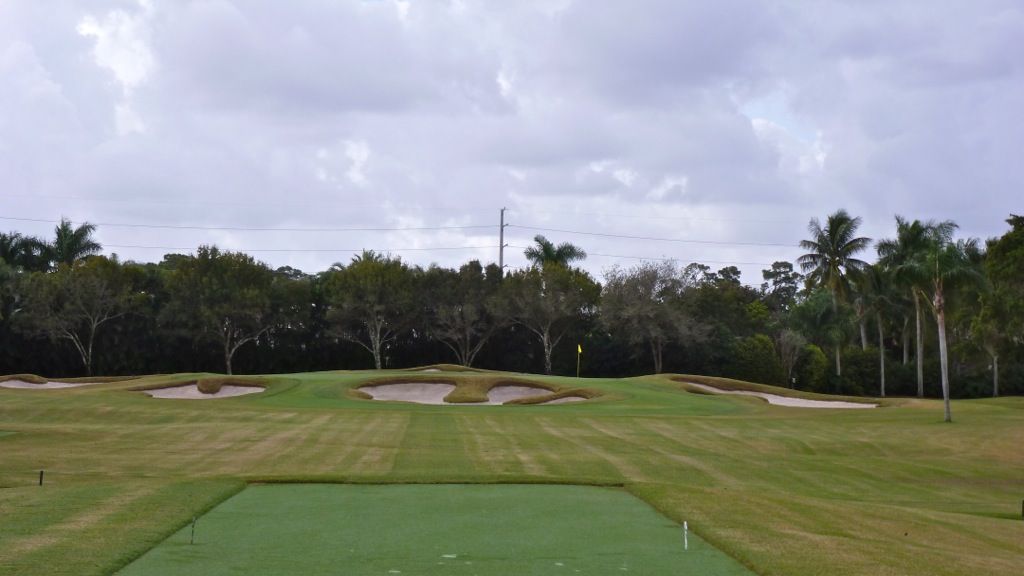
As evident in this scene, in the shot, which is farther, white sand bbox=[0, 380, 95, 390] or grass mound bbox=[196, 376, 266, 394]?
white sand bbox=[0, 380, 95, 390]

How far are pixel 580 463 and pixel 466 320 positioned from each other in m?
55.2

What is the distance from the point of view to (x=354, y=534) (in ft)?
39.1

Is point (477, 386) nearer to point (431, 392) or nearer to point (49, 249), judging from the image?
point (431, 392)

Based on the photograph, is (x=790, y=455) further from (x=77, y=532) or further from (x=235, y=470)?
(x=77, y=532)

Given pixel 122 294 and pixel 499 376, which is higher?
pixel 122 294

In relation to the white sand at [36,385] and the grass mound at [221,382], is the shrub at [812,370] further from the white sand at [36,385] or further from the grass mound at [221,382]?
the white sand at [36,385]

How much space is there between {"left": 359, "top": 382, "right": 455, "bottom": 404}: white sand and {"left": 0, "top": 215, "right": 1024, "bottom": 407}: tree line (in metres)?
26.7

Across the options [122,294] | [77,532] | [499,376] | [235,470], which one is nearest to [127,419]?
[235,470]

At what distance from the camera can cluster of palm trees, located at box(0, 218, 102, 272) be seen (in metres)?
83.4

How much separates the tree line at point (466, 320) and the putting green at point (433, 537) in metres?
61.2

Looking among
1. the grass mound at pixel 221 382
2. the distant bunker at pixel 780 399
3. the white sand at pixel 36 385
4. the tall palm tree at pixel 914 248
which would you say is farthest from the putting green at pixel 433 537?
the tall palm tree at pixel 914 248

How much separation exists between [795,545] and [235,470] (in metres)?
14.0

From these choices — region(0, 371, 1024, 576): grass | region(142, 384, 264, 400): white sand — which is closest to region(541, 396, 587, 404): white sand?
region(0, 371, 1024, 576): grass

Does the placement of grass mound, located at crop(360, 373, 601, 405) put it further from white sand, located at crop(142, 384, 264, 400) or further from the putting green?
the putting green
